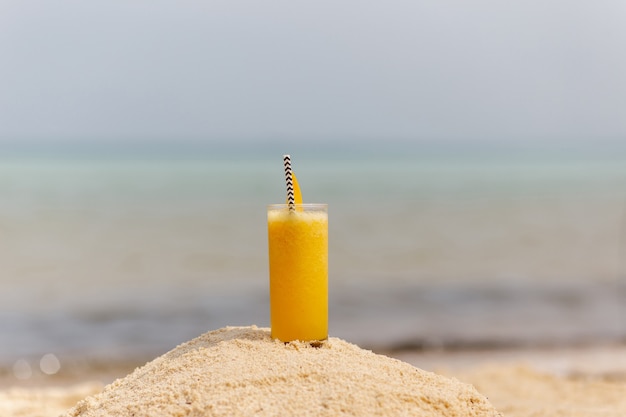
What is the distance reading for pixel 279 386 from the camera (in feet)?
8.33

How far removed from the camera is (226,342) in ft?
9.75

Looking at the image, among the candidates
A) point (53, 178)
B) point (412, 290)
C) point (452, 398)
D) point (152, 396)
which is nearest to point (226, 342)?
point (152, 396)

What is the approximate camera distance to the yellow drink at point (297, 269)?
2.85m

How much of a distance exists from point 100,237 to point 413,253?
489cm

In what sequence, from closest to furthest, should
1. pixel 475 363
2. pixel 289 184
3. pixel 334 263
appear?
pixel 289 184, pixel 475 363, pixel 334 263

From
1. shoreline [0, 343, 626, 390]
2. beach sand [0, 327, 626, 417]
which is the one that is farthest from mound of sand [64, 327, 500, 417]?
shoreline [0, 343, 626, 390]

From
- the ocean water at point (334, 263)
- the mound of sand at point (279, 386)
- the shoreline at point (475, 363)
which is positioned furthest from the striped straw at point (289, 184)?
the ocean water at point (334, 263)

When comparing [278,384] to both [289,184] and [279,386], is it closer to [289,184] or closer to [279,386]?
[279,386]

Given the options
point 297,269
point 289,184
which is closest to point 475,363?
point 297,269

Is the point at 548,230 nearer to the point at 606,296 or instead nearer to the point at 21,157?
the point at 606,296

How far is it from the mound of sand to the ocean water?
3.96 metres

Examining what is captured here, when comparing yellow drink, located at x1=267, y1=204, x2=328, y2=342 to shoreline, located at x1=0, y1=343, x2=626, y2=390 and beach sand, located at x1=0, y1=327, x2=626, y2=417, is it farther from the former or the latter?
shoreline, located at x1=0, y1=343, x2=626, y2=390

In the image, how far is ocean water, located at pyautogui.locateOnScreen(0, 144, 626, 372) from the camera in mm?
7395

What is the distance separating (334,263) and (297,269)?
24.1 feet
